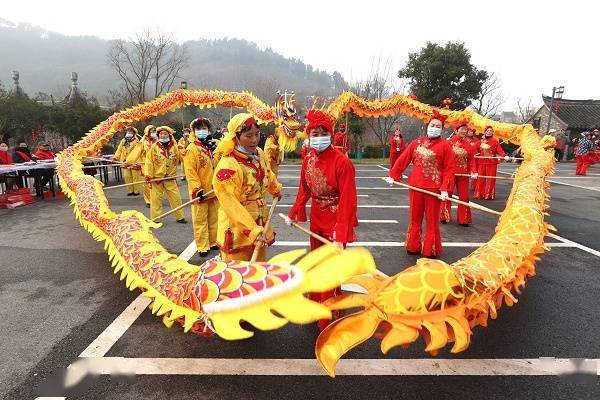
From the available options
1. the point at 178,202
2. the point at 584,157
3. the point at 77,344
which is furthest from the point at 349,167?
the point at 584,157

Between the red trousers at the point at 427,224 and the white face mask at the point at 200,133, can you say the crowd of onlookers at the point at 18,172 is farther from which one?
the red trousers at the point at 427,224

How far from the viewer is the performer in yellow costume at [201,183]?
16.3 ft

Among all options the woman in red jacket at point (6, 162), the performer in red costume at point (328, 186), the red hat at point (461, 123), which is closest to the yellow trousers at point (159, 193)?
the performer in red costume at point (328, 186)

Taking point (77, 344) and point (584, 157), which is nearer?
point (77, 344)

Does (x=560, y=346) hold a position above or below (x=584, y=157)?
below

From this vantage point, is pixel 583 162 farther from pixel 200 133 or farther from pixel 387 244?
pixel 200 133

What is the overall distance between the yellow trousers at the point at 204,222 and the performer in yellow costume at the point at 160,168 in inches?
77.2

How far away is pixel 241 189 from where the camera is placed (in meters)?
2.87

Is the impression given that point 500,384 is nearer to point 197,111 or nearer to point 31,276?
point 31,276

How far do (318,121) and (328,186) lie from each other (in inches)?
22.1

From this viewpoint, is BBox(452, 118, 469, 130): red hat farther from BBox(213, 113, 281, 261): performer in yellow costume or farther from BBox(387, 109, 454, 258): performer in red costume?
BBox(213, 113, 281, 261): performer in yellow costume

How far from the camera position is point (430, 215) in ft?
15.5

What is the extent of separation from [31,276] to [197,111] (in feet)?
92.9

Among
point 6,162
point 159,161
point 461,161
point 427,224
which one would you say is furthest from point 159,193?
point 461,161
